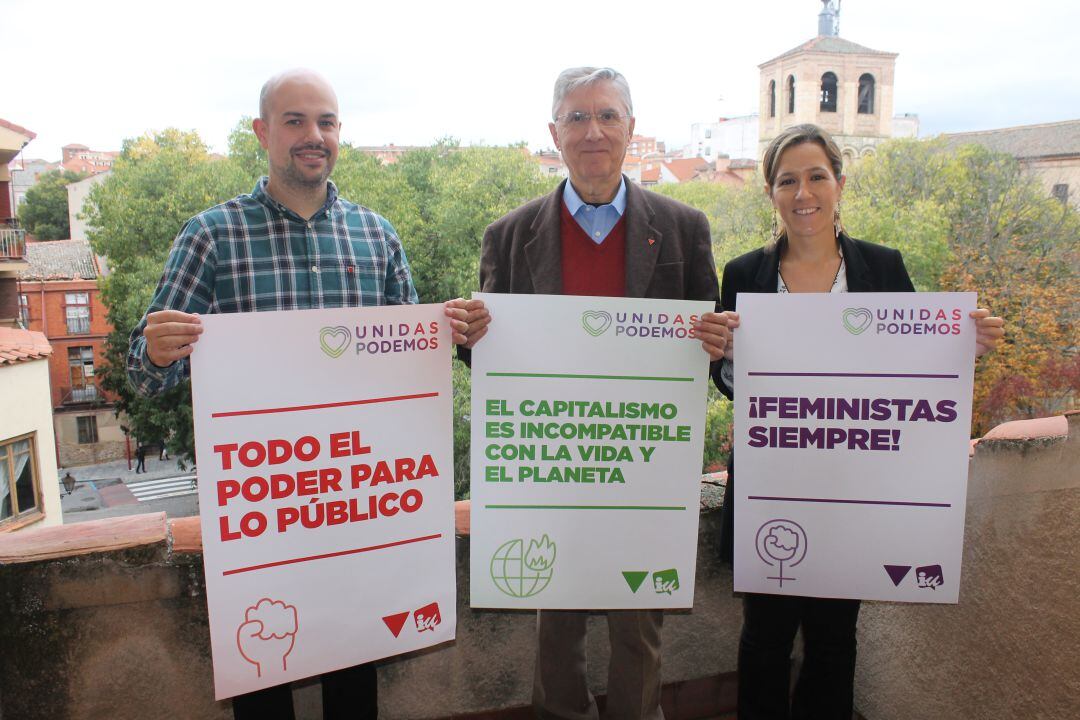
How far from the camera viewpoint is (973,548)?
2406 mm

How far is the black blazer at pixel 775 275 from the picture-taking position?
7.35 ft

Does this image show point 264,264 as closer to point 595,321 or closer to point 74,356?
point 595,321

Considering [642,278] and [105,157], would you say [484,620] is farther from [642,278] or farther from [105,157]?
[105,157]

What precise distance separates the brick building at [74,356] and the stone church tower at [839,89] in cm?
4820

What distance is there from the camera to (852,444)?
2.18 m

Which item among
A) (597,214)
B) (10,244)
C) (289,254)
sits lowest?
(289,254)

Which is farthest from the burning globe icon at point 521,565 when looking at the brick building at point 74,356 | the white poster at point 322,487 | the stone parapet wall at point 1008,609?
the brick building at point 74,356

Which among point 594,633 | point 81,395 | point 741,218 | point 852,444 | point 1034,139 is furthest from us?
point 1034,139

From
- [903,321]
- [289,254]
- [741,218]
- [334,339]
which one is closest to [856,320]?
[903,321]

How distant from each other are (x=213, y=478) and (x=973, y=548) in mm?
2154

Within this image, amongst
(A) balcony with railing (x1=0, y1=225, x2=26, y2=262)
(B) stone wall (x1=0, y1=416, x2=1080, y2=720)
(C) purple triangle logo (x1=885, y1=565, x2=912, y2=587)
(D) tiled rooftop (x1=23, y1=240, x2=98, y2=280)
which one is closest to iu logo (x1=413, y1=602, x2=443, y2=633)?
(B) stone wall (x1=0, y1=416, x2=1080, y2=720)

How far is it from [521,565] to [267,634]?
673mm

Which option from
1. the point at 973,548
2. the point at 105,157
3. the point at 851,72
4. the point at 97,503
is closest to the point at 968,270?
the point at 973,548

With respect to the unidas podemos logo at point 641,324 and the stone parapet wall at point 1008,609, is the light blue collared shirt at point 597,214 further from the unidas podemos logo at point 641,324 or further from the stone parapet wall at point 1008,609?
the stone parapet wall at point 1008,609
